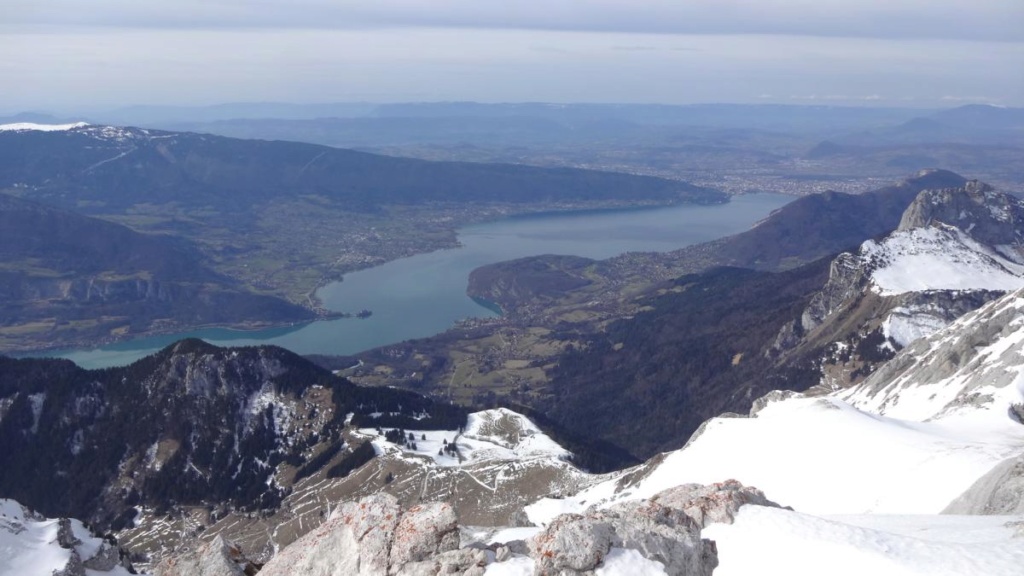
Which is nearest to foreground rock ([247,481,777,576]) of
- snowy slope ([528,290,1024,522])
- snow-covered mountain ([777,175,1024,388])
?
snowy slope ([528,290,1024,522])

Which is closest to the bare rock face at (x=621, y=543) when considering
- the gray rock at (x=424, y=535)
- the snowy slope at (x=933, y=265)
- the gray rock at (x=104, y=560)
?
the gray rock at (x=424, y=535)

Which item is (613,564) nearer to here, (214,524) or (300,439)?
(214,524)

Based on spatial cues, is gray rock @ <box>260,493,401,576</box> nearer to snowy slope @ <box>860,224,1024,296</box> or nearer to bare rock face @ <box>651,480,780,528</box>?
bare rock face @ <box>651,480,780,528</box>

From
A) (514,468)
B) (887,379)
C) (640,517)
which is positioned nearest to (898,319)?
(887,379)

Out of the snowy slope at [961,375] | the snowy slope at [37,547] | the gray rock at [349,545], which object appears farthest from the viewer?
the snowy slope at [961,375]

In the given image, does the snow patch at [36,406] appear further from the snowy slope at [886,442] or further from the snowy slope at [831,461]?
the snowy slope at [886,442]

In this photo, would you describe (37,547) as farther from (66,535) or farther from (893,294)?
(893,294)

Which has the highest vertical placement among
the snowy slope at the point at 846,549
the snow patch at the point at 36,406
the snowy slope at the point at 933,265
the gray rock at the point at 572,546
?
the gray rock at the point at 572,546

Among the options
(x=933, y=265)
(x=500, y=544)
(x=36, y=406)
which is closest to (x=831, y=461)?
(x=500, y=544)

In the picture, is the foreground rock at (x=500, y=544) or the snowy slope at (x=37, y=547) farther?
the snowy slope at (x=37, y=547)
